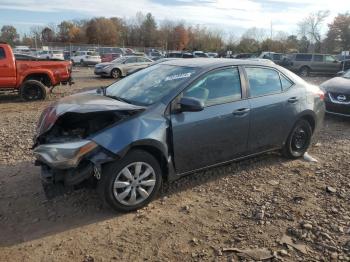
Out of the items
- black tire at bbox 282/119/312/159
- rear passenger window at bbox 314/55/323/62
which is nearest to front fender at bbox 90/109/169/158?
black tire at bbox 282/119/312/159

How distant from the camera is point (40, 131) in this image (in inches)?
169

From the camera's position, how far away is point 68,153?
12.5 ft

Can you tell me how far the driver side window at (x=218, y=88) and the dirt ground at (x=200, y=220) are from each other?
3.70 feet

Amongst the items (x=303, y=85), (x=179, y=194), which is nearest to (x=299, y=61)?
(x=303, y=85)

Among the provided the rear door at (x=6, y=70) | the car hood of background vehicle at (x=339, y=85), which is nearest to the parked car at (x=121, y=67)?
the rear door at (x=6, y=70)

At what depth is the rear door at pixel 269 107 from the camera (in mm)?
5109

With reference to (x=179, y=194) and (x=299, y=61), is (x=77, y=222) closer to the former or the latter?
(x=179, y=194)

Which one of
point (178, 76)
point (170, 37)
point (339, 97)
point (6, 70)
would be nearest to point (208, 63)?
point (178, 76)

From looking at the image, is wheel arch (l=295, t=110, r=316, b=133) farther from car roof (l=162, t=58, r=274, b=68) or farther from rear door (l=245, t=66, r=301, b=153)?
car roof (l=162, t=58, r=274, b=68)

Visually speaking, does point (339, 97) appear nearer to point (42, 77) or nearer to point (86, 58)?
point (42, 77)

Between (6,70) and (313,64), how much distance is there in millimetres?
22512

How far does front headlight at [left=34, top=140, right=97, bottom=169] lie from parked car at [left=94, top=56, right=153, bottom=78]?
61.5 ft

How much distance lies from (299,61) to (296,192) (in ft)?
82.0

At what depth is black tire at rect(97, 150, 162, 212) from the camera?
12.8 feet
